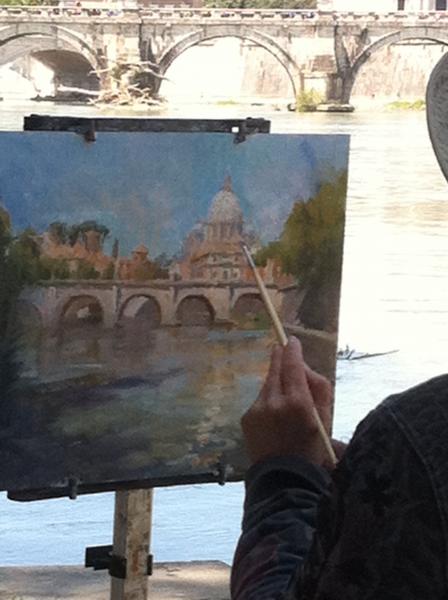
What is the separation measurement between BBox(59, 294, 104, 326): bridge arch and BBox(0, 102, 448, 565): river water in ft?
3.29

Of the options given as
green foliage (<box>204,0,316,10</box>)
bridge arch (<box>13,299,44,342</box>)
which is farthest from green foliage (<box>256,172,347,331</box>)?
green foliage (<box>204,0,316,10</box>)

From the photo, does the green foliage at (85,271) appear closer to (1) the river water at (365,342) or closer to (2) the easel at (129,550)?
(2) the easel at (129,550)

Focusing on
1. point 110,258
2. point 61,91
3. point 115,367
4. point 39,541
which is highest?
point 61,91

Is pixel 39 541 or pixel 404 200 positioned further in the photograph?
pixel 404 200

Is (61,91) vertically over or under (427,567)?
over

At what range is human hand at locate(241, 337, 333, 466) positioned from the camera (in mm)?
819

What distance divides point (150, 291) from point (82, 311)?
0.24ft

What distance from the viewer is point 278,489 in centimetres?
79

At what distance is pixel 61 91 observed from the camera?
29.0m

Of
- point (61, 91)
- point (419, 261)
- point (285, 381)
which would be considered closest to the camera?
point (285, 381)

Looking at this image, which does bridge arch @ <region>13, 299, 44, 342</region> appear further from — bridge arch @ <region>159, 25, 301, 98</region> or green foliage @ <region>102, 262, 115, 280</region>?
bridge arch @ <region>159, 25, 301, 98</region>

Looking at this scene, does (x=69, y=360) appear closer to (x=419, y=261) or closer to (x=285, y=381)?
(x=285, y=381)

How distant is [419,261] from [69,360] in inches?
225

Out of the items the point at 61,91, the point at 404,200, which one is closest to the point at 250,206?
the point at 404,200
